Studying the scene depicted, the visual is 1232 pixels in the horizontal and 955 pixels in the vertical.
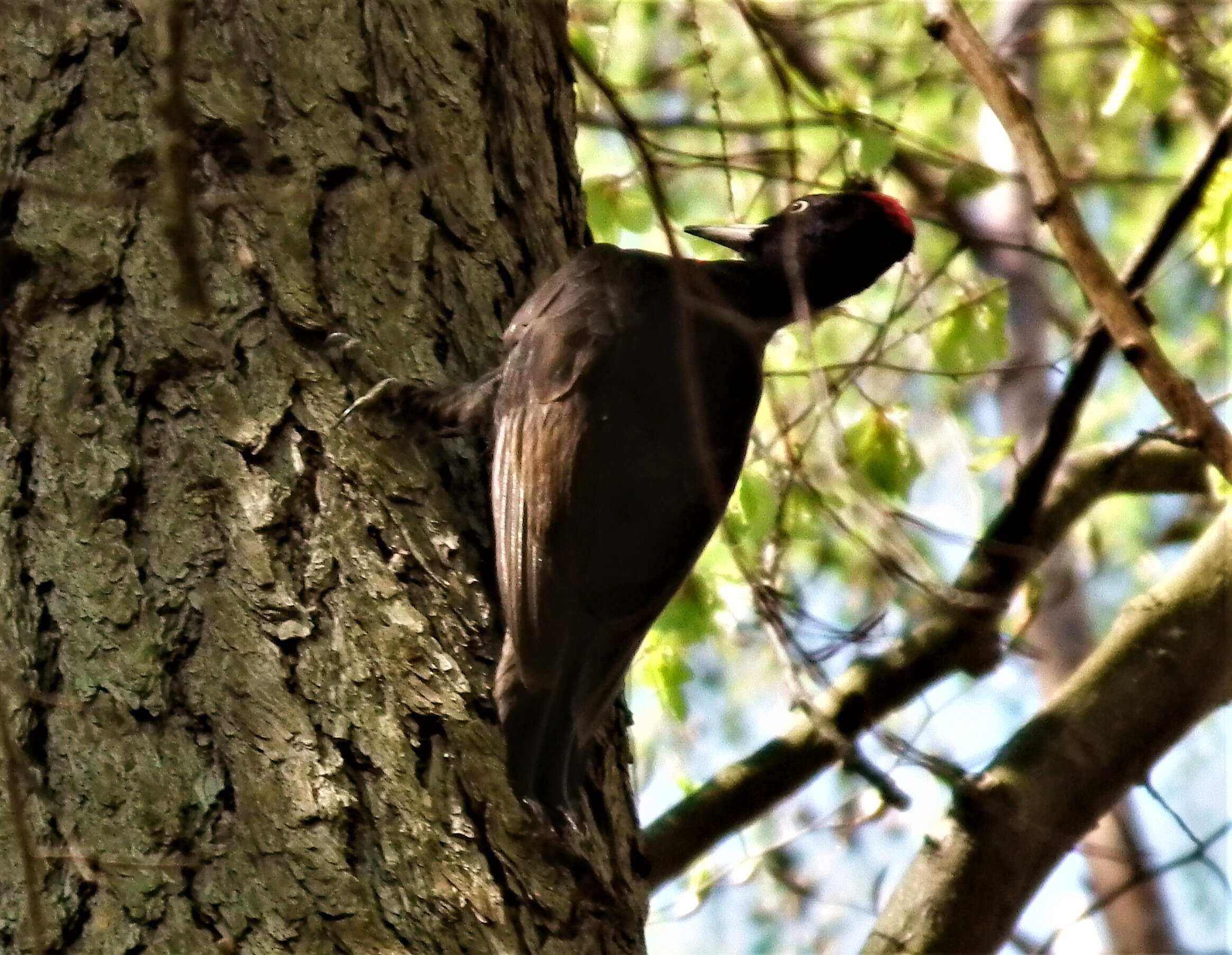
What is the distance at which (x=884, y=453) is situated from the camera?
366cm

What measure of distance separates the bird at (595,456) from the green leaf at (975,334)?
0.58m

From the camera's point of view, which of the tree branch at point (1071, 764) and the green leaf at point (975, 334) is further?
the green leaf at point (975, 334)

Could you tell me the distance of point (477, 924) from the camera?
7.24 feet

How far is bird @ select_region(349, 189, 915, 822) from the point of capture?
2.63 metres

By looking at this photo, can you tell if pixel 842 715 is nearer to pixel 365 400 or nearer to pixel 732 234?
pixel 732 234

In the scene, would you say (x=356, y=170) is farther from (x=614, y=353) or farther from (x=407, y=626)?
(x=407, y=626)

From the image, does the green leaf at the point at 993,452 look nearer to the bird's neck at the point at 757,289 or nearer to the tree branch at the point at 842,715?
the tree branch at the point at 842,715

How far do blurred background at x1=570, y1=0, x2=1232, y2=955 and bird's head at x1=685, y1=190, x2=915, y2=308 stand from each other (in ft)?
0.30

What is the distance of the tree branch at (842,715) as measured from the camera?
3266 millimetres

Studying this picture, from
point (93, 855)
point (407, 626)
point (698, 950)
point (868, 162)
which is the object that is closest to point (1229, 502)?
point (868, 162)

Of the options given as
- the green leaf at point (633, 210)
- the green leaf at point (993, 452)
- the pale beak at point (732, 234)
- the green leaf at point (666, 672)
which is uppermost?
the green leaf at point (633, 210)

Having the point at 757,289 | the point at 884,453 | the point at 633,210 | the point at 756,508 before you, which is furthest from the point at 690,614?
the point at 633,210

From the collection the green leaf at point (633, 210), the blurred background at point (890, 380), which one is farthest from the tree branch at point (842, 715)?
the green leaf at point (633, 210)

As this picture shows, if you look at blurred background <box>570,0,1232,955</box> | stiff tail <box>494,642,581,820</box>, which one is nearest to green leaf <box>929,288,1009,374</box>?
blurred background <box>570,0,1232,955</box>
